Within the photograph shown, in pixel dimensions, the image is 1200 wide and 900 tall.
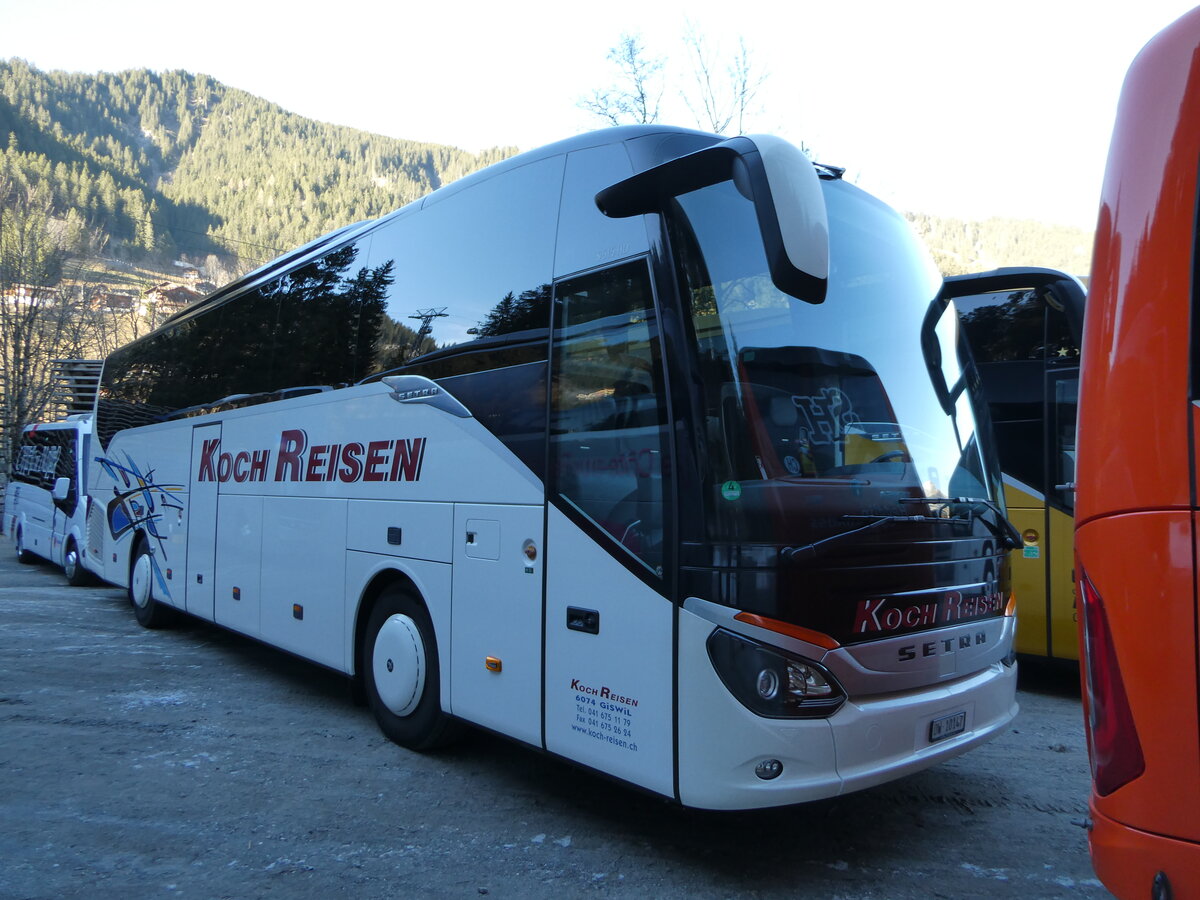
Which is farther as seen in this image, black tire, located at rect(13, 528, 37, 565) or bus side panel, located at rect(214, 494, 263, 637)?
black tire, located at rect(13, 528, 37, 565)

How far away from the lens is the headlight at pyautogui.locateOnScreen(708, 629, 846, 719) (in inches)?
136

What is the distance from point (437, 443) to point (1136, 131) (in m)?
3.65

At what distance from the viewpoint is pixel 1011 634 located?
4.54m

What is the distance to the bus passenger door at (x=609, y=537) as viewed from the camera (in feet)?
12.2

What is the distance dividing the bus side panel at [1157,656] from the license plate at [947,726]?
55.9 inches

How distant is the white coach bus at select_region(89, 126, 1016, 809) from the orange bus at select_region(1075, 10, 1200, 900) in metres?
0.91

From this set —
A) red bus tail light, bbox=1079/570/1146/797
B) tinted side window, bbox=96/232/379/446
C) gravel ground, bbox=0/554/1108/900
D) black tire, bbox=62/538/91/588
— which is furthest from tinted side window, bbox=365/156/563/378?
black tire, bbox=62/538/91/588

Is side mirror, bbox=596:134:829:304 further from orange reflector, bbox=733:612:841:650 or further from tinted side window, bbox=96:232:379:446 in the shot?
tinted side window, bbox=96:232:379:446

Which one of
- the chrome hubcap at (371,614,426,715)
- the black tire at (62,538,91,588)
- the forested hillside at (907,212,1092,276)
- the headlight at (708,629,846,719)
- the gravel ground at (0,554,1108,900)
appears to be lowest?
the gravel ground at (0,554,1108,900)

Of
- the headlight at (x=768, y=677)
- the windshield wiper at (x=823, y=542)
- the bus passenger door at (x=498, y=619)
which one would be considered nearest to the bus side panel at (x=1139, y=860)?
the headlight at (x=768, y=677)

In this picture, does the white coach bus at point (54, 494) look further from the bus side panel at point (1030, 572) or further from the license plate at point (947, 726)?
the license plate at point (947, 726)

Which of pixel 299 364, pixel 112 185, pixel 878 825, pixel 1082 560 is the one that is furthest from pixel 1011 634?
pixel 112 185

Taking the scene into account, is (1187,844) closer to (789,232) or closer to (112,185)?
(789,232)

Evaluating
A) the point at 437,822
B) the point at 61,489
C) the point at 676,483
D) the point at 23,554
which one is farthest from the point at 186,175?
the point at 676,483
